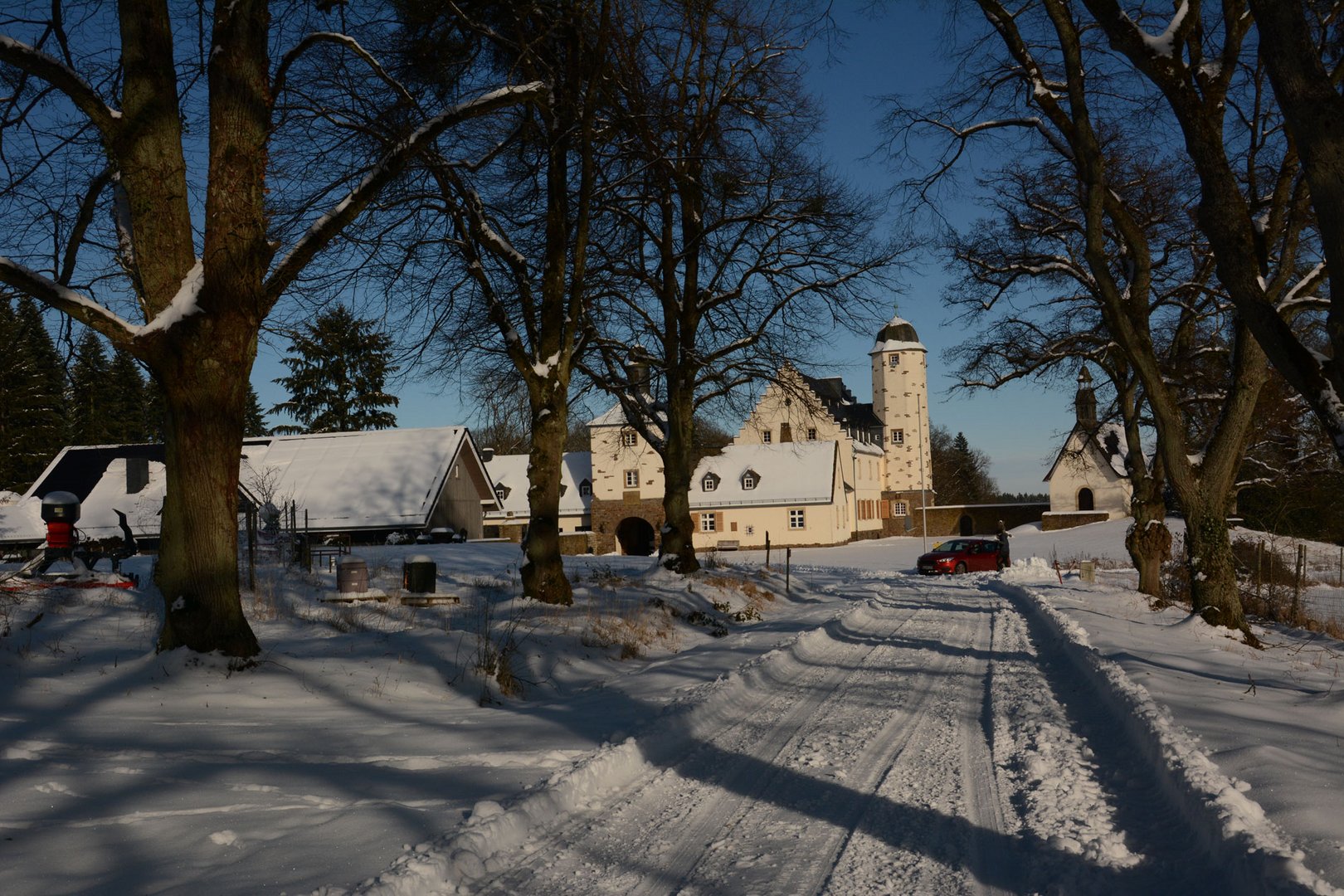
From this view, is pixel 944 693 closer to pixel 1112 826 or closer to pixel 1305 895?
pixel 1112 826

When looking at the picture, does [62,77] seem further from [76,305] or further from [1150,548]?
[1150,548]

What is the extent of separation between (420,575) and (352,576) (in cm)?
105

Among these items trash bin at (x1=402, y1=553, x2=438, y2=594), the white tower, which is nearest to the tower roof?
the white tower

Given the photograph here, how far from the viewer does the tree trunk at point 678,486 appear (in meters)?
21.9

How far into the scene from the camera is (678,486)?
73.5ft

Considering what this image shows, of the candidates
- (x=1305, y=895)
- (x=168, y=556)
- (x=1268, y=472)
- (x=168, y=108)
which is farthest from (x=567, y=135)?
(x=1268, y=472)

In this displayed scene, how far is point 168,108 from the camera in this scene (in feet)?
30.0

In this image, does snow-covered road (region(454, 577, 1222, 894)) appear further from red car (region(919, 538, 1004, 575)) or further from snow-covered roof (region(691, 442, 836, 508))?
snow-covered roof (region(691, 442, 836, 508))

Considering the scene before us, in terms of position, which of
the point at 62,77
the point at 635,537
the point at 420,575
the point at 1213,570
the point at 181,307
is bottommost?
the point at 635,537

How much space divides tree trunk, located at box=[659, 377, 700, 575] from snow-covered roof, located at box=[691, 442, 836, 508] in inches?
1562

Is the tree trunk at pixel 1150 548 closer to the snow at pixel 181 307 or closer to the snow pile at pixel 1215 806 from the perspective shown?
the snow pile at pixel 1215 806

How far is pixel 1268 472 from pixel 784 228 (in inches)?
1052

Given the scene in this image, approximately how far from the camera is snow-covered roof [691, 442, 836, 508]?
6297 centimetres

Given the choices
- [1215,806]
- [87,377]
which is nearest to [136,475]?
[87,377]
